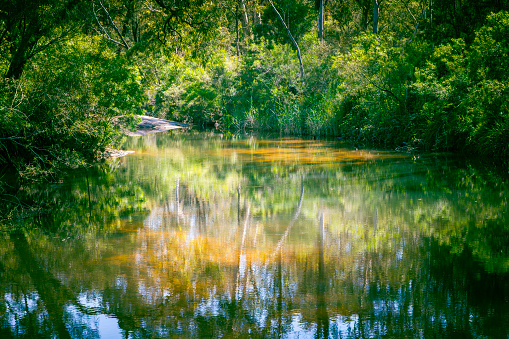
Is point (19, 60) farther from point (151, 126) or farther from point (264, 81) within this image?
point (264, 81)

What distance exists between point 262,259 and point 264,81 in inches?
992

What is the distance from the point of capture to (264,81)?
30.7m

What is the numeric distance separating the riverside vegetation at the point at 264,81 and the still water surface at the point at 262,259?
8.04 feet

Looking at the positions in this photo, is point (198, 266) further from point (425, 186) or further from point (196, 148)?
point (196, 148)

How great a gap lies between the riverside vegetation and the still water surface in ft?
8.04

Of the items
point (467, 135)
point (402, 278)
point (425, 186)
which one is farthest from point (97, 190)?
point (467, 135)

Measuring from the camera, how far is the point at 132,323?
15.1 ft

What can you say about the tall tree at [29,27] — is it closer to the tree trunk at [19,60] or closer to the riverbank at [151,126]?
the tree trunk at [19,60]

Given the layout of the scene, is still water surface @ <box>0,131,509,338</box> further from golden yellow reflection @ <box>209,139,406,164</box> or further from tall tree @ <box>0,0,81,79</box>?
tall tree @ <box>0,0,81,79</box>

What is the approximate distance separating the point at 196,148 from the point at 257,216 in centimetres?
1210

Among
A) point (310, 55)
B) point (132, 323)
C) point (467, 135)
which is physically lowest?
point (132, 323)

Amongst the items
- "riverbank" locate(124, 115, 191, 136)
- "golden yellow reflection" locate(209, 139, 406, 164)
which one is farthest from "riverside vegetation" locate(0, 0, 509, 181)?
"riverbank" locate(124, 115, 191, 136)

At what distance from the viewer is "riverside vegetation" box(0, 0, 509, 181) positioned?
1317 cm

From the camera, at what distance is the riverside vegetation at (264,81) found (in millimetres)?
13172
